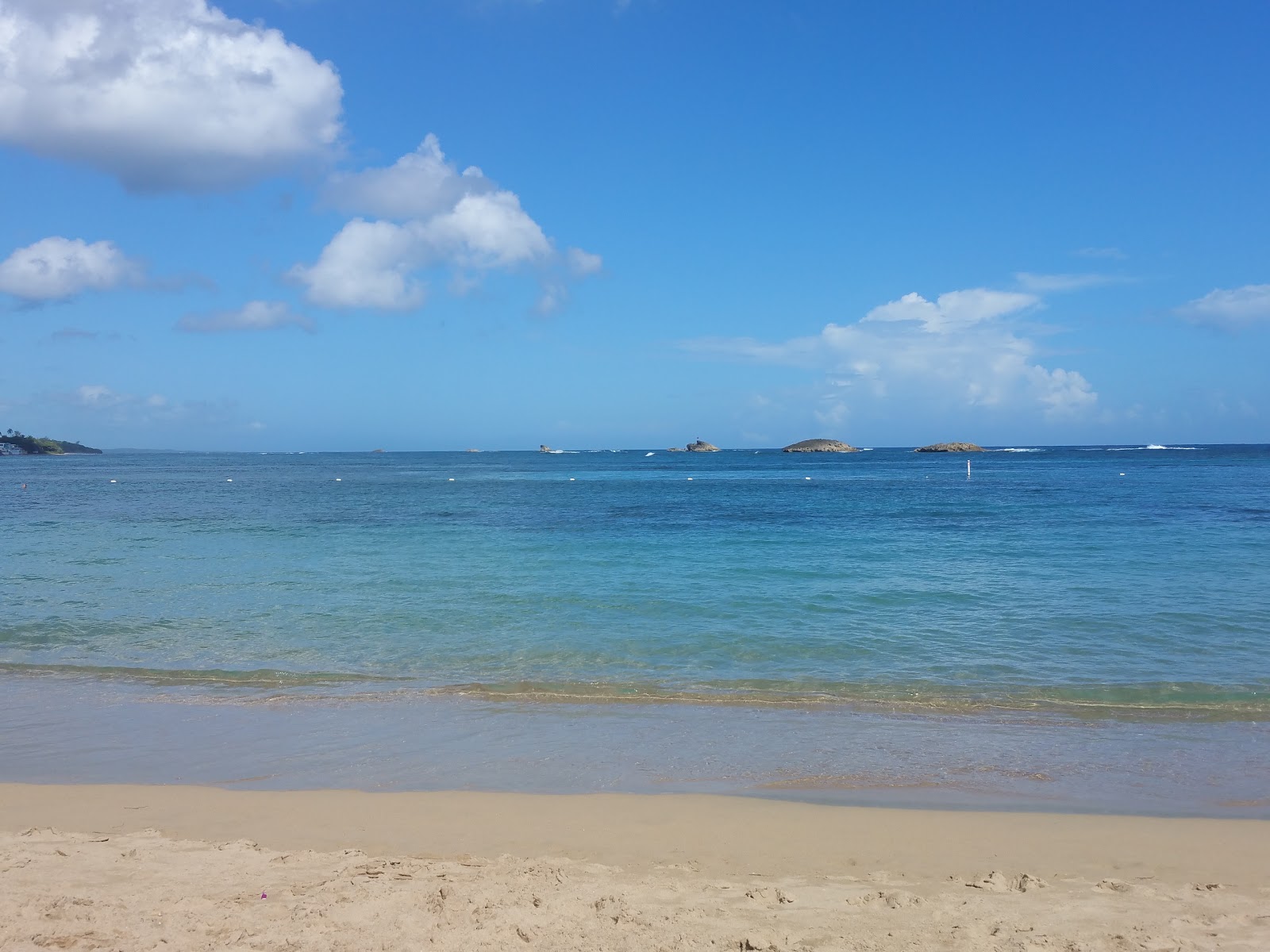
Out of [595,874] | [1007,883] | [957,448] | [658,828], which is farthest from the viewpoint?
[957,448]

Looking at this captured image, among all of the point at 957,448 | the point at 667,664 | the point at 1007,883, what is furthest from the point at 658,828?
the point at 957,448

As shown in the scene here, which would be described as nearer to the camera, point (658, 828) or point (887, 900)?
point (887, 900)

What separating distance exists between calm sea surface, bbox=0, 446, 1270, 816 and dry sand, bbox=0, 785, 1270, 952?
69 centimetres

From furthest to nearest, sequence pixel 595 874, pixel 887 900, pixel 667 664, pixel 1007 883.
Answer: pixel 667 664, pixel 595 874, pixel 1007 883, pixel 887 900

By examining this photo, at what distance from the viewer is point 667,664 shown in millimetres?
12805

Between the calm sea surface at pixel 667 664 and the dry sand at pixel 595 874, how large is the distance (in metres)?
0.69

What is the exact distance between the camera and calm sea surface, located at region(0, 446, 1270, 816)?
27.6 ft

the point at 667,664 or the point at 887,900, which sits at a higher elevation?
the point at 887,900

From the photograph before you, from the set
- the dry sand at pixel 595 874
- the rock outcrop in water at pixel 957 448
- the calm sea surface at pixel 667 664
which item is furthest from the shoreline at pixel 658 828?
the rock outcrop in water at pixel 957 448

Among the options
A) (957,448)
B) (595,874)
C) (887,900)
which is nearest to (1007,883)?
(887,900)

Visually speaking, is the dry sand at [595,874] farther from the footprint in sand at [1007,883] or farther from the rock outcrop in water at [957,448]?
the rock outcrop in water at [957,448]

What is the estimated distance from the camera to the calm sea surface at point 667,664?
27.6 feet

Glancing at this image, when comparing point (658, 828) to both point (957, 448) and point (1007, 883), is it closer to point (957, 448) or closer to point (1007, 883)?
point (1007, 883)

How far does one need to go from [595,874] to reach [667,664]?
6825 millimetres
